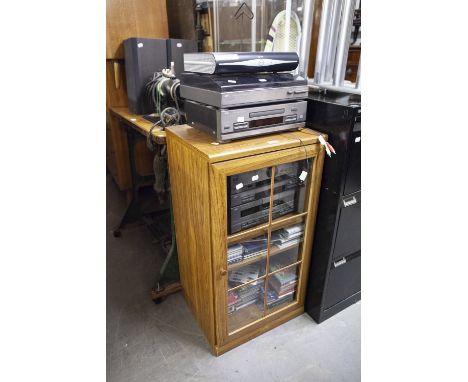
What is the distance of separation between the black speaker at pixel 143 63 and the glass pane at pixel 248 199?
1.12m

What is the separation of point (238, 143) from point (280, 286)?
0.81 m

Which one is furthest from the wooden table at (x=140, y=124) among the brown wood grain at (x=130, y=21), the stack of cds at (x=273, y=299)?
the stack of cds at (x=273, y=299)

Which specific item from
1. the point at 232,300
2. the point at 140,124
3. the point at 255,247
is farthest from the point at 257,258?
the point at 140,124

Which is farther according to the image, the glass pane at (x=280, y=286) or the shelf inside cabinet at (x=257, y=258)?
the glass pane at (x=280, y=286)

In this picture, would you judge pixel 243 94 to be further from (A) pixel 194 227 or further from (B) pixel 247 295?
(B) pixel 247 295

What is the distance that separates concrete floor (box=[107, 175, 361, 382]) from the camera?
4.45 ft

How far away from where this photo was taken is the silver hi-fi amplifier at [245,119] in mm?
1075

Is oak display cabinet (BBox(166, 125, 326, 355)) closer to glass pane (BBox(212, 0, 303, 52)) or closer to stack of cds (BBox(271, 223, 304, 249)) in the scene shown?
stack of cds (BBox(271, 223, 304, 249))

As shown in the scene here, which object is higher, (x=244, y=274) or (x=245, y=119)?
(x=245, y=119)

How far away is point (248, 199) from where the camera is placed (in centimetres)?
123

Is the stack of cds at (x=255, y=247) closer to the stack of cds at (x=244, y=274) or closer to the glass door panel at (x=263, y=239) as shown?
the glass door panel at (x=263, y=239)
